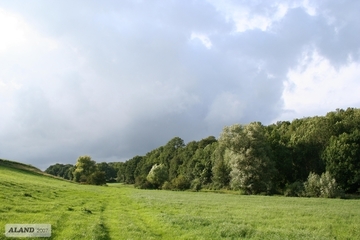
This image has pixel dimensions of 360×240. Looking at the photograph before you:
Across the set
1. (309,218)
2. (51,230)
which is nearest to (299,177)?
(309,218)

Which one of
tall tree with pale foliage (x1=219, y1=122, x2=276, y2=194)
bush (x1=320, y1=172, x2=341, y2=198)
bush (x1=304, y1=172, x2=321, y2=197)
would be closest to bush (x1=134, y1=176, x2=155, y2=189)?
tall tree with pale foliage (x1=219, y1=122, x2=276, y2=194)

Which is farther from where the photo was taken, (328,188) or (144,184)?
(144,184)

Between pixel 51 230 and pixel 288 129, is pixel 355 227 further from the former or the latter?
pixel 288 129

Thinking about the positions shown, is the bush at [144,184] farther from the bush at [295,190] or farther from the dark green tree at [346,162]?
the dark green tree at [346,162]

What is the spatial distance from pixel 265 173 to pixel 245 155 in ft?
22.2

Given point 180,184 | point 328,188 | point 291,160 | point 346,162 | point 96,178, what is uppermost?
point 291,160

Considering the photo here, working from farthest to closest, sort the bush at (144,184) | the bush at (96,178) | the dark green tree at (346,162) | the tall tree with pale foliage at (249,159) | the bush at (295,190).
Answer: the bush at (96,178), the bush at (144,184), the tall tree with pale foliage at (249,159), the dark green tree at (346,162), the bush at (295,190)

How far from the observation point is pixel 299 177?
8950cm

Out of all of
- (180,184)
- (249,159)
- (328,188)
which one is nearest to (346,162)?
(328,188)

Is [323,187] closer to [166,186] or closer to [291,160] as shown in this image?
[291,160]

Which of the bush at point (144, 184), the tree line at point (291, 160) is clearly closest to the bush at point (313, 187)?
the tree line at point (291, 160)

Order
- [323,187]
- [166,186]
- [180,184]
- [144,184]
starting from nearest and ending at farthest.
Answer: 1. [323,187]
2. [180,184]
3. [166,186]
4. [144,184]

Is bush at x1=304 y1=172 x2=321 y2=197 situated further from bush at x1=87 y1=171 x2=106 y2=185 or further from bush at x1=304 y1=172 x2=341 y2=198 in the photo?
bush at x1=87 y1=171 x2=106 y2=185

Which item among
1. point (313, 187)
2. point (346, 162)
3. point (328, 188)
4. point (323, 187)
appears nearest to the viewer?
point (328, 188)
